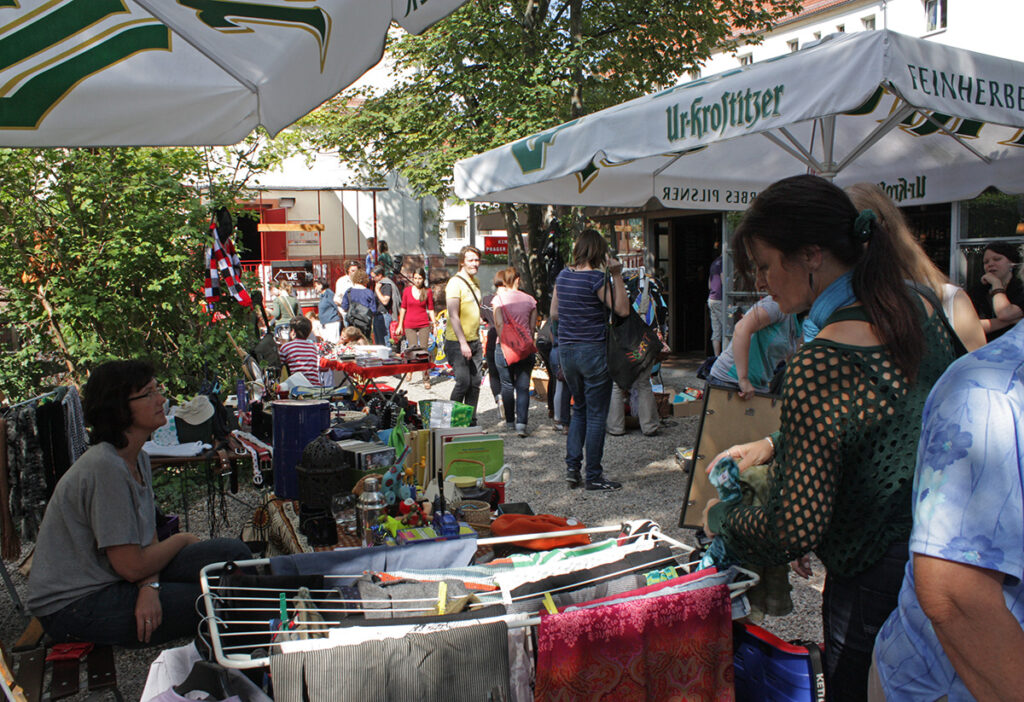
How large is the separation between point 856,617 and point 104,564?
108 inches

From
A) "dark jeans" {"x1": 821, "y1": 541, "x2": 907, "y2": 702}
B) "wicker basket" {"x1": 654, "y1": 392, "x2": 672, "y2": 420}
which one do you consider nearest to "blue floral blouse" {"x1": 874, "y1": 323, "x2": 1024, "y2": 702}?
"dark jeans" {"x1": 821, "y1": 541, "x2": 907, "y2": 702}

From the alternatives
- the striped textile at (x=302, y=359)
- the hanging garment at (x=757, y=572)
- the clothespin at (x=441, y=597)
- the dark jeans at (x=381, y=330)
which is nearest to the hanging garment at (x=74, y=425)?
the clothespin at (x=441, y=597)

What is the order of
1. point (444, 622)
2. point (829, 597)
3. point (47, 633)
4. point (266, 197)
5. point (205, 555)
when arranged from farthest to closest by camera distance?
point (266, 197), point (205, 555), point (47, 633), point (444, 622), point (829, 597)

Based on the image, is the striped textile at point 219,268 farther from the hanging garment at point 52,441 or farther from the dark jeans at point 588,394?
the dark jeans at point 588,394

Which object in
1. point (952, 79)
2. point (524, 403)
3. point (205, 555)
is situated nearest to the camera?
point (205, 555)

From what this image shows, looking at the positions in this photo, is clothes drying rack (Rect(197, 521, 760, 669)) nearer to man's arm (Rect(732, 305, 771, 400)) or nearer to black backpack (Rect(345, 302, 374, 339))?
man's arm (Rect(732, 305, 771, 400))

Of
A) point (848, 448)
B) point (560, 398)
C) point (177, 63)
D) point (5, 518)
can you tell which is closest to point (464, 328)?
point (560, 398)

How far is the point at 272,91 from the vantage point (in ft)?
10.5

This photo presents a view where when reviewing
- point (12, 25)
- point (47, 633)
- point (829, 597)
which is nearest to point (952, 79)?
point (829, 597)

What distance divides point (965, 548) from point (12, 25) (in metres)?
3.14

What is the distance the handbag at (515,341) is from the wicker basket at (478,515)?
4164 millimetres

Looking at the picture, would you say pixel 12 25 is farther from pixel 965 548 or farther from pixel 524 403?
pixel 524 403

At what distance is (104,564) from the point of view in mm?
3062

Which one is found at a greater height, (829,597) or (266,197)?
(266,197)
